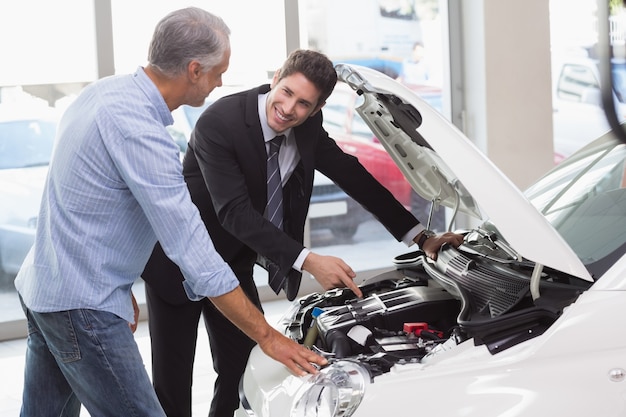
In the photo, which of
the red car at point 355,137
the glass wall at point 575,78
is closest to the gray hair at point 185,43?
the red car at point 355,137

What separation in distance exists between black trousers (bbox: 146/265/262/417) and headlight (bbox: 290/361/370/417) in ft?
3.03

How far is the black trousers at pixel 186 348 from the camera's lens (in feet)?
9.60

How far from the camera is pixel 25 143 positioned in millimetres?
5434

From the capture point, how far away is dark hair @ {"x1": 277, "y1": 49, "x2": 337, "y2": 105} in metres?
2.63

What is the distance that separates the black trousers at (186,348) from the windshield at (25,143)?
9.17 ft

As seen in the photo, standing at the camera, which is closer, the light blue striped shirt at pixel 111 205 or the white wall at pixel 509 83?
the light blue striped shirt at pixel 111 205

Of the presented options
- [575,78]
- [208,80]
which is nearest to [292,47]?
[575,78]

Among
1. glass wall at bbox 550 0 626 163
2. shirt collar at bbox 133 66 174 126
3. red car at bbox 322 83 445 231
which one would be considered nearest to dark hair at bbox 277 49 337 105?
shirt collar at bbox 133 66 174 126

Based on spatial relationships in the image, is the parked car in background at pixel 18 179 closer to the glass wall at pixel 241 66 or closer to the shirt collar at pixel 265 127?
the glass wall at pixel 241 66

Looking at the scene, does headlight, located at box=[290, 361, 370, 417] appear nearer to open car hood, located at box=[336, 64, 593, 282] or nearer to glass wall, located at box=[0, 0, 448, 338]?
open car hood, located at box=[336, 64, 593, 282]

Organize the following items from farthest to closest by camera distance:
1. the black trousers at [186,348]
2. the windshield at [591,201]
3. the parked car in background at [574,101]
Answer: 1. the parked car in background at [574,101]
2. the black trousers at [186,348]
3. the windshield at [591,201]

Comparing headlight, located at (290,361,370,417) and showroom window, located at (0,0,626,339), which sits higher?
showroom window, located at (0,0,626,339)

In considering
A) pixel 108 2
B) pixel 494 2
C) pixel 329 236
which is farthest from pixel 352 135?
pixel 108 2

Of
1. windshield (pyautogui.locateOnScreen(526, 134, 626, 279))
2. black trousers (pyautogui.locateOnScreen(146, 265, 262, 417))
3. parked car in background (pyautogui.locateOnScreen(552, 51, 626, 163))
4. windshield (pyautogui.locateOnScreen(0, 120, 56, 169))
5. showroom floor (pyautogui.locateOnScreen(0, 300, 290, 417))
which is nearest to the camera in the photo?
windshield (pyautogui.locateOnScreen(526, 134, 626, 279))
